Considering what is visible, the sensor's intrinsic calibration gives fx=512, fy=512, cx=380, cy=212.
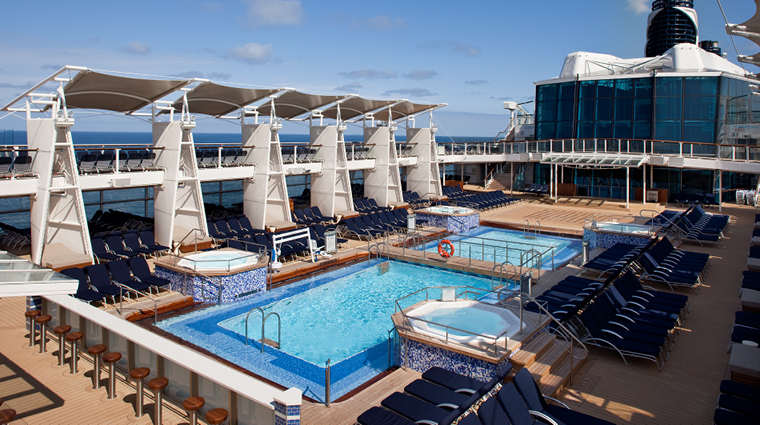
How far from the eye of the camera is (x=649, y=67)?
95.7 ft

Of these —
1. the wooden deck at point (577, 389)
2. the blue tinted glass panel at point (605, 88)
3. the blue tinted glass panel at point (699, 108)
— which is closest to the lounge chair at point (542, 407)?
the wooden deck at point (577, 389)

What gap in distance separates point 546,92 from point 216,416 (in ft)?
98.3

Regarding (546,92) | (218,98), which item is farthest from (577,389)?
(546,92)

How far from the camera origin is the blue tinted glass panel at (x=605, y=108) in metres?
28.8

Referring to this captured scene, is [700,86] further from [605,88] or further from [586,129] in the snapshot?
[586,129]

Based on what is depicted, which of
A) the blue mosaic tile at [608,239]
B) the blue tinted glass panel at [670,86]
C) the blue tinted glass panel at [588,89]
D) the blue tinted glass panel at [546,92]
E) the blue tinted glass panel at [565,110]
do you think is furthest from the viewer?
the blue tinted glass panel at [546,92]

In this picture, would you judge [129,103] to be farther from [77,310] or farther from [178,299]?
[77,310]

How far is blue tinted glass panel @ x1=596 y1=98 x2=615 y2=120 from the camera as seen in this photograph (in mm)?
28766

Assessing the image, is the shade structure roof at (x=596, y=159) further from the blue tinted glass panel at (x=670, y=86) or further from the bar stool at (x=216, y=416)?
the bar stool at (x=216, y=416)

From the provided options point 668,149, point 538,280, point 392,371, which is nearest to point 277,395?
point 392,371

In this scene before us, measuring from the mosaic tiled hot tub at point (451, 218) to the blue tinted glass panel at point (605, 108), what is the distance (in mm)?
13506

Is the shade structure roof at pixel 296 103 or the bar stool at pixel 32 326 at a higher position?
the shade structure roof at pixel 296 103

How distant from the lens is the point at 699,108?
1051 inches

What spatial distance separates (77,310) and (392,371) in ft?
15.6
